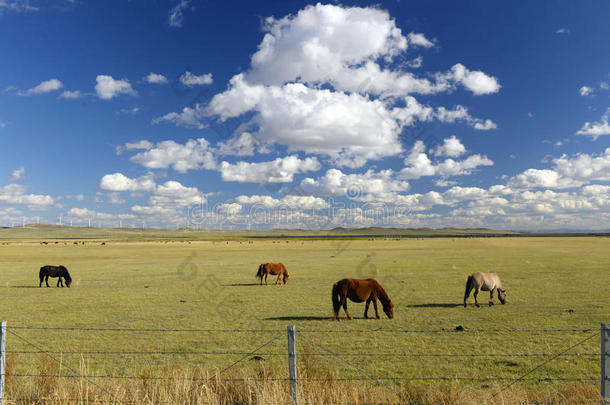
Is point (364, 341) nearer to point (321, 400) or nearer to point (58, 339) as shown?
point (321, 400)

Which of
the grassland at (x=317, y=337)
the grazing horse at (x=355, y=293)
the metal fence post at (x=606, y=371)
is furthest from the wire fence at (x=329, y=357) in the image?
the grazing horse at (x=355, y=293)

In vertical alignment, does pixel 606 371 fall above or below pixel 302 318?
above

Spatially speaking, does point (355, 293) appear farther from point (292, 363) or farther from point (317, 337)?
point (292, 363)

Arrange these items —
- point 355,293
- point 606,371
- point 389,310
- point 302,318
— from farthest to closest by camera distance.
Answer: point 302,318
point 389,310
point 355,293
point 606,371

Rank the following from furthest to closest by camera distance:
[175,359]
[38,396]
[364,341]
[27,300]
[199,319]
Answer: [27,300], [199,319], [364,341], [175,359], [38,396]

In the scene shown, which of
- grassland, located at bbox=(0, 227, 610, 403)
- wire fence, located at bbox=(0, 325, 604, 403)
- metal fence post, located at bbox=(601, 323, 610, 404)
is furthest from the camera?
wire fence, located at bbox=(0, 325, 604, 403)

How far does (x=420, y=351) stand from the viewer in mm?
11805

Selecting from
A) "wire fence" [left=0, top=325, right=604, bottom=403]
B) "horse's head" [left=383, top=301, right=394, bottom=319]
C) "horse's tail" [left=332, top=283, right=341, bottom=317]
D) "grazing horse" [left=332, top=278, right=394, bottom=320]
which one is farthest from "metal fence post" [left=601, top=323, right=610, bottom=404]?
"horse's tail" [left=332, top=283, right=341, bottom=317]

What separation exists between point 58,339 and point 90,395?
7.20 m

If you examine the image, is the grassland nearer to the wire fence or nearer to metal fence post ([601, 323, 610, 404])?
the wire fence

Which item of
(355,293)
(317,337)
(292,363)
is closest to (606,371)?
(292,363)

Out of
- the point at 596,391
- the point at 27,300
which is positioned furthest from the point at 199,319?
the point at 596,391

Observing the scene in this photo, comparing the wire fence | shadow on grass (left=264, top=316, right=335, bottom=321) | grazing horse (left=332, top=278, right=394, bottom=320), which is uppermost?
grazing horse (left=332, top=278, right=394, bottom=320)

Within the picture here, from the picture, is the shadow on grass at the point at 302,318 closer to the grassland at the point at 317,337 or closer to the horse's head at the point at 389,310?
the grassland at the point at 317,337
